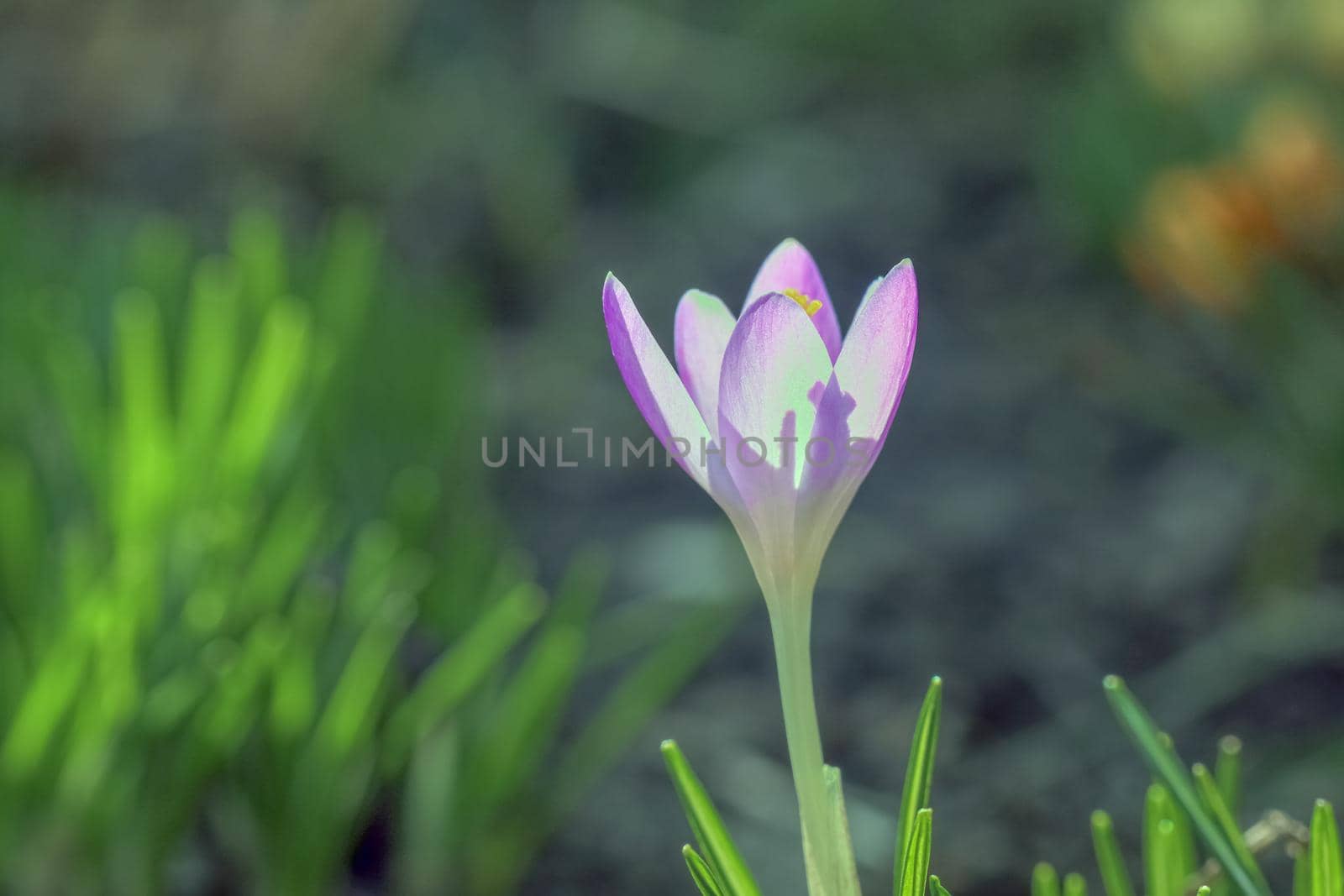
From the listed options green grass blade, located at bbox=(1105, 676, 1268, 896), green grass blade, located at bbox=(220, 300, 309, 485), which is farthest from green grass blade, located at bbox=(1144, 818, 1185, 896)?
green grass blade, located at bbox=(220, 300, 309, 485)

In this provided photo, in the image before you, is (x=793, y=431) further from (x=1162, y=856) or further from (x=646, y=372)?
(x=1162, y=856)

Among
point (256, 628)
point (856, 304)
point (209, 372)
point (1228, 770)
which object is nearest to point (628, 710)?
point (256, 628)

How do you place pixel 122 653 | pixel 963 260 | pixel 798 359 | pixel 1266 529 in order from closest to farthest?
pixel 798 359, pixel 122 653, pixel 1266 529, pixel 963 260

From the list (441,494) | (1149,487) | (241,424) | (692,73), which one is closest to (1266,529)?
(1149,487)

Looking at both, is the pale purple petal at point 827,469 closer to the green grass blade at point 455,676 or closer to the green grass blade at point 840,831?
the green grass blade at point 840,831

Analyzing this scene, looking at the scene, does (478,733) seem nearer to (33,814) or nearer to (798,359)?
(33,814)

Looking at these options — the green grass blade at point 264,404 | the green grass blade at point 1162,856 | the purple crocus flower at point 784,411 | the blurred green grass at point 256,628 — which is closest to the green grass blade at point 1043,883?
the green grass blade at point 1162,856

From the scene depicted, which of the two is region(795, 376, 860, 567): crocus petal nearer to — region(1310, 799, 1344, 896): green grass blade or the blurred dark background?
region(1310, 799, 1344, 896): green grass blade

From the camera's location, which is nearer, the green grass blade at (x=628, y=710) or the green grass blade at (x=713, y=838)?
the green grass blade at (x=713, y=838)
